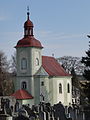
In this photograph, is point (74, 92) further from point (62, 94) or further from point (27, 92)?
point (27, 92)

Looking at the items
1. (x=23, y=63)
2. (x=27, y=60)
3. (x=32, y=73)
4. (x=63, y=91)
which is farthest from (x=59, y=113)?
(x=63, y=91)

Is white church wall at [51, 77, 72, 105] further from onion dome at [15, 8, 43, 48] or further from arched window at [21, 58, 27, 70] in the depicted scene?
onion dome at [15, 8, 43, 48]

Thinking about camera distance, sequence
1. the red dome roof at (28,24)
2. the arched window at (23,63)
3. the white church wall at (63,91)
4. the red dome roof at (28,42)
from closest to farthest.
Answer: the red dome roof at (28,42), the arched window at (23,63), the red dome roof at (28,24), the white church wall at (63,91)

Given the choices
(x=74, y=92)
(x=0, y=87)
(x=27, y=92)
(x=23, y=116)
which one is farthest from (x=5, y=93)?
(x=23, y=116)

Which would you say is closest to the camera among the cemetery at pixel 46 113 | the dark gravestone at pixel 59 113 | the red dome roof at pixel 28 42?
the cemetery at pixel 46 113

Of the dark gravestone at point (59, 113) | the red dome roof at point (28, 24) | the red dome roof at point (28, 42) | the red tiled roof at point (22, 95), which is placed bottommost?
the dark gravestone at point (59, 113)

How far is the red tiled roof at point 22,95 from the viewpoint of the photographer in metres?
46.4

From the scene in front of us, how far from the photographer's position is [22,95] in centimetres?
4688

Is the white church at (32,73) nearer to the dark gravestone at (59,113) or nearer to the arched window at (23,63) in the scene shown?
the arched window at (23,63)

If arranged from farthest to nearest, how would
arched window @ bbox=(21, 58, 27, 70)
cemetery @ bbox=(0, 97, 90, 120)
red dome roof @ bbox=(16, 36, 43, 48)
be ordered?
arched window @ bbox=(21, 58, 27, 70), red dome roof @ bbox=(16, 36, 43, 48), cemetery @ bbox=(0, 97, 90, 120)

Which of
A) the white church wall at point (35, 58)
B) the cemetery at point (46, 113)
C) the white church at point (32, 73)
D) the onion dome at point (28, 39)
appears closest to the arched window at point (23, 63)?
the white church at point (32, 73)

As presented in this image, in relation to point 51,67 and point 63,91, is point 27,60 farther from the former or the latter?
point 63,91

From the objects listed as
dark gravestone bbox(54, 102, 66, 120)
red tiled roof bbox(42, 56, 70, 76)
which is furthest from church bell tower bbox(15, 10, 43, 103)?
dark gravestone bbox(54, 102, 66, 120)

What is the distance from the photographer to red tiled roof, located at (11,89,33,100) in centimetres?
4644
